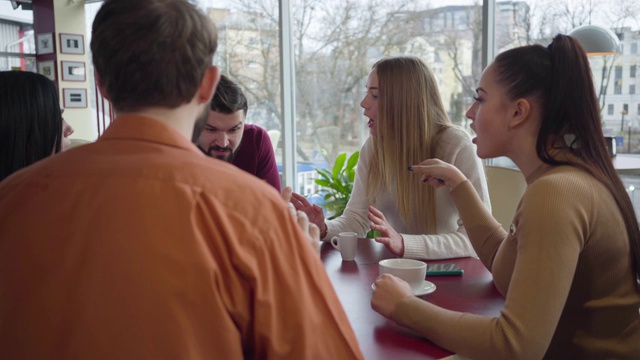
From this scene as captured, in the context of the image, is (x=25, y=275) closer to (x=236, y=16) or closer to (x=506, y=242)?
(x=506, y=242)

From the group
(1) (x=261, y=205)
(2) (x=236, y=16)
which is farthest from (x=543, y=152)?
(2) (x=236, y=16)

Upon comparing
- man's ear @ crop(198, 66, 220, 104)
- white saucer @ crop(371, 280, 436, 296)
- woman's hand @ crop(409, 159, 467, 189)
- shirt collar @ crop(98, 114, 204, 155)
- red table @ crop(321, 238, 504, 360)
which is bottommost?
red table @ crop(321, 238, 504, 360)

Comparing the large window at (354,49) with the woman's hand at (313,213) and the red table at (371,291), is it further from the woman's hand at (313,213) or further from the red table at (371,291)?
the red table at (371,291)

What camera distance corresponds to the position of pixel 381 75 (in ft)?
7.79

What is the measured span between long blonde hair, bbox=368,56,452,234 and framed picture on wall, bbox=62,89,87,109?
6061mm

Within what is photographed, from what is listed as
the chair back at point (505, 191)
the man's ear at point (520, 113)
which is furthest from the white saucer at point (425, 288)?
the chair back at point (505, 191)

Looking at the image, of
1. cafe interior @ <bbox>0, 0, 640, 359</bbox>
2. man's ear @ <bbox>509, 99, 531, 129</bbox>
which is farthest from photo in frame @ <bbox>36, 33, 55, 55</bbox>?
man's ear @ <bbox>509, 99, 531, 129</bbox>

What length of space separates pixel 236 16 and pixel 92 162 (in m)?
5.29

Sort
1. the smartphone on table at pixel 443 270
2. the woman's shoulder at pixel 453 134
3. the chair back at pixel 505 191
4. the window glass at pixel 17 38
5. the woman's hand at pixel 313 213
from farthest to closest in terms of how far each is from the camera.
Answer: the window glass at pixel 17 38 → the chair back at pixel 505 191 → the woman's shoulder at pixel 453 134 → the woman's hand at pixel 313 213 → the smartphone on table at pixel 443 270

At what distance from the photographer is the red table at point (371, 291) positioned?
3.77 feet

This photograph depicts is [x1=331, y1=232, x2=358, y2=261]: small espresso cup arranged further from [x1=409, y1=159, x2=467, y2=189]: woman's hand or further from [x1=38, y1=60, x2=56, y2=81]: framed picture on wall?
[x1=38, y1=60, x2=56, y2=81]: framed picture on wall

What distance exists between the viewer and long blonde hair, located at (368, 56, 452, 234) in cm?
230

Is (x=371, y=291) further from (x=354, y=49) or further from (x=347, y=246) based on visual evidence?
(x=354, y=49)

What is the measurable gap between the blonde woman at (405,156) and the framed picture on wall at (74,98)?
5.98 m
